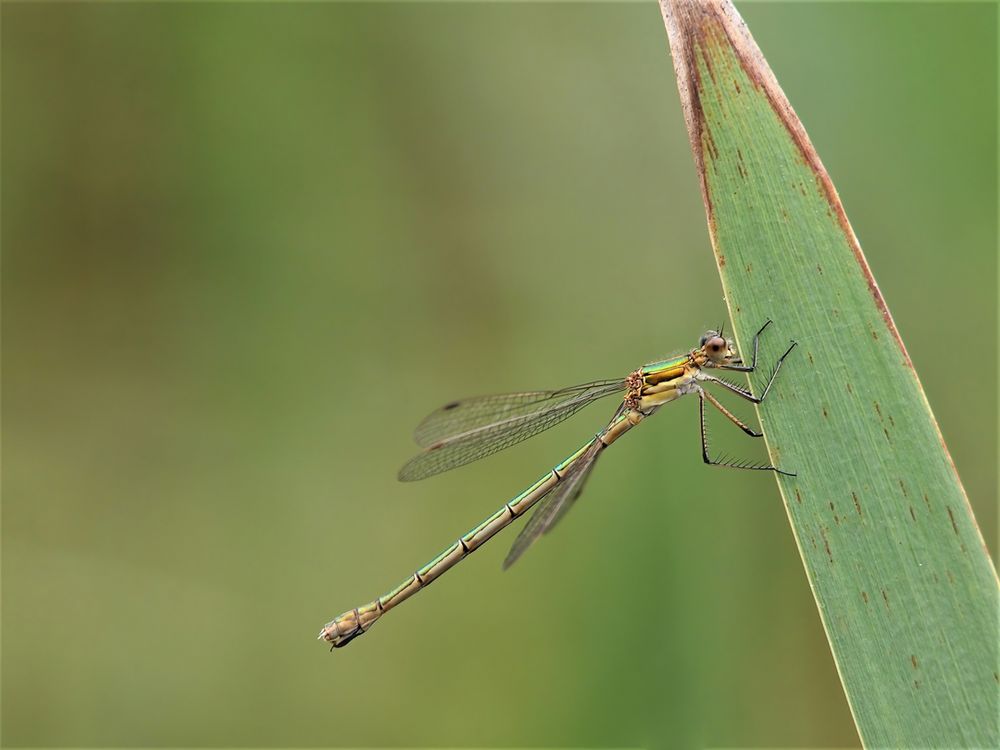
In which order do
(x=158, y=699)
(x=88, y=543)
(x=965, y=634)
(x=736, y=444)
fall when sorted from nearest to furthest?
(x=965, y=634) → (x=736, y=444) → (x=158, y=699) → (x=88, y=543)

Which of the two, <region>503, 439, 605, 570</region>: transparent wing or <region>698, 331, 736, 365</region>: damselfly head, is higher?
<region>698, 331, 736, 365</region>: damselfly head

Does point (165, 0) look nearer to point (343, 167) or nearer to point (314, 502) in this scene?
point (343, 167)

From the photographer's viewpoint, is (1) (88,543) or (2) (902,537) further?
(1) (88,543)

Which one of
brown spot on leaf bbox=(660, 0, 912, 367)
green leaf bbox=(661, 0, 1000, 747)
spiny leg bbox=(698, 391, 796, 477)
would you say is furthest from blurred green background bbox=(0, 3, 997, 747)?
brown spot on leaf bbox=(660, 0, 912, 367)

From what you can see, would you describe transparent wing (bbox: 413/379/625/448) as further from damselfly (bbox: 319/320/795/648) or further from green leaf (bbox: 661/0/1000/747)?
green leaf (bbox: 661/0/1000/747)

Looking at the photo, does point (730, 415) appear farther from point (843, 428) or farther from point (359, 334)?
point (359, 334)

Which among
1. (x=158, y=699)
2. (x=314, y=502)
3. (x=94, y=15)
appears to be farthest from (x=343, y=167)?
(x=158, y=699)
